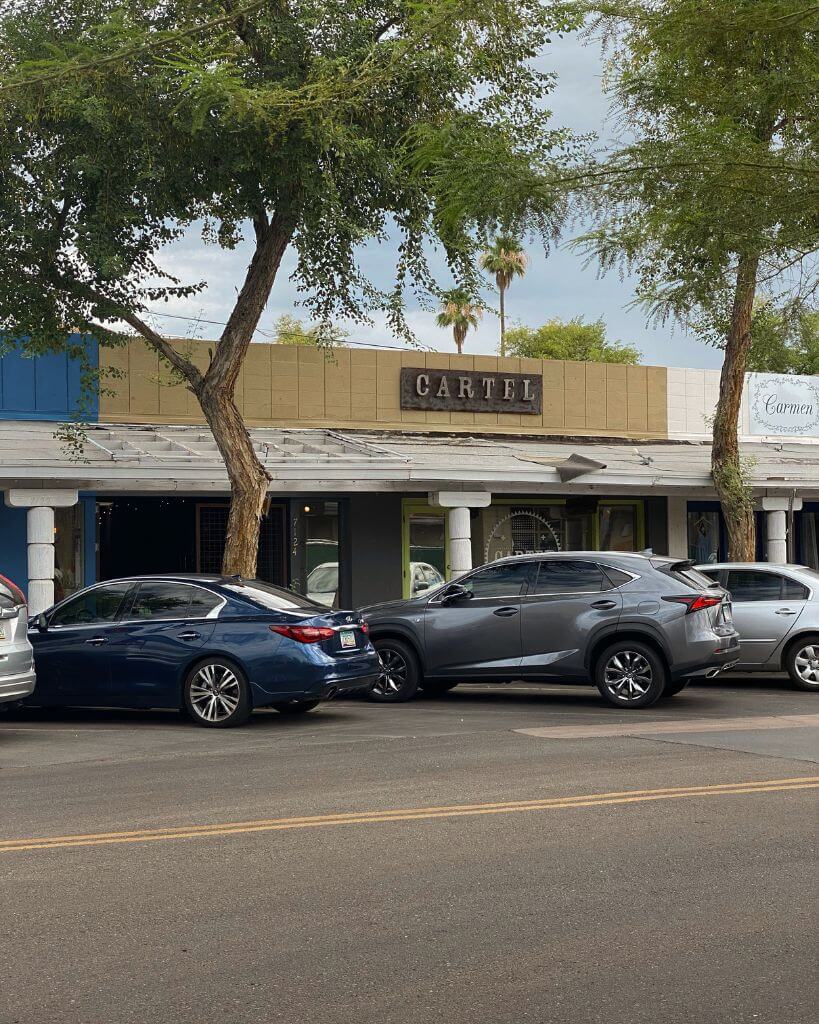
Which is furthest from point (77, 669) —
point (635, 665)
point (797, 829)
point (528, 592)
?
point (797, 829)

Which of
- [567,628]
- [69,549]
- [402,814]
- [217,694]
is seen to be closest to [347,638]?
[217,694]

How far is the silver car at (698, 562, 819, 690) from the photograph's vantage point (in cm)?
1596

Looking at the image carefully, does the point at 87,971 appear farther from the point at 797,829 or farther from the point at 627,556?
the point at 627,556

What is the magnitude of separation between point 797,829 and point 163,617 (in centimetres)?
741

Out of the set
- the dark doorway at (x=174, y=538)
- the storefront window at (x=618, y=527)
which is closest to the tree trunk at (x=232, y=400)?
the dark doorway at (x=174, y=538)

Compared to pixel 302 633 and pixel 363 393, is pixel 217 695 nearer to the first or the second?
pixel 302 633

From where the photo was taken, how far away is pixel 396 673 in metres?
14.9

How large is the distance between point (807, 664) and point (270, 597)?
281 inches

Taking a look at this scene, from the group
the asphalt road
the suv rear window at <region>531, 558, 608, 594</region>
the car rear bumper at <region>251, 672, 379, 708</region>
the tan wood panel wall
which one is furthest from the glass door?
the asphalt road

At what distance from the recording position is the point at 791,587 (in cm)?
1627

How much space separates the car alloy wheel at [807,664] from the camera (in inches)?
627

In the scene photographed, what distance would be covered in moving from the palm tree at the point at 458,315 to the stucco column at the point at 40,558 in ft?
21.4

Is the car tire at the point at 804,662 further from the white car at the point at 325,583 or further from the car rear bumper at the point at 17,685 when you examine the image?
the car rear bumper at the point at 17,685

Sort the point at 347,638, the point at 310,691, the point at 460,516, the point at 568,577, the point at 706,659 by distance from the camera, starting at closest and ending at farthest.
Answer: the point at 310,691
the point at 347,638
the point at 706,659
the point at 568,577
the point at 460,516
